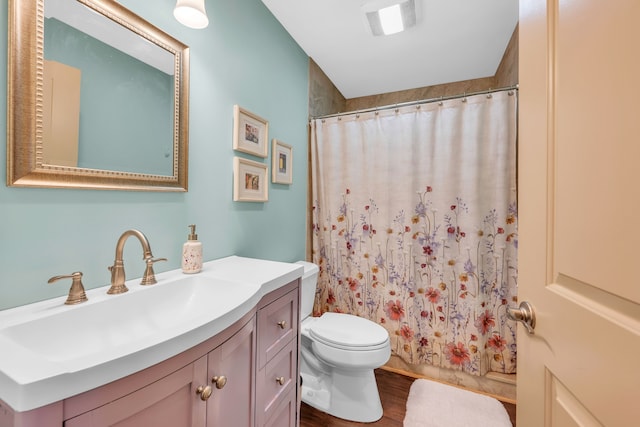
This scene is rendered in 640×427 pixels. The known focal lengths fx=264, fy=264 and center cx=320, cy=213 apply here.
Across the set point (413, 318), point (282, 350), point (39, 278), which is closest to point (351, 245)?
point (413, 318)

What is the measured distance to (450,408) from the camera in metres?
1.60

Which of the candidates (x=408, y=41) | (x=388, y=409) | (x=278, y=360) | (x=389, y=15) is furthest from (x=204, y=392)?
(x=408, y=41)

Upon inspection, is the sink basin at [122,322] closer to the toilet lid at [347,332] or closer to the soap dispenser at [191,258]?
the soap dispenser at [191,258]

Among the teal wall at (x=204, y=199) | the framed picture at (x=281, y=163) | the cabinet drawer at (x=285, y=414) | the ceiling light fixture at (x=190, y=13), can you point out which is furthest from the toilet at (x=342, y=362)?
the ceiling light fixture at (x=190, y=13)

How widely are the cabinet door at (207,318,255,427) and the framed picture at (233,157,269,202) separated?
76cm

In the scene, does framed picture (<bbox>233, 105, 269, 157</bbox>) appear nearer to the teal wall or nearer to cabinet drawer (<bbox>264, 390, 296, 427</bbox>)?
the teal wall

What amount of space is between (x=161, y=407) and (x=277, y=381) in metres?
0.60

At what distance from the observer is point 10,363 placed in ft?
1.41

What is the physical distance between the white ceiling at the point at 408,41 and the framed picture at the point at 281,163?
84 centimetres

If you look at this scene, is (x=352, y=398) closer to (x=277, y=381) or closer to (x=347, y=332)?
(x=347, y=332)

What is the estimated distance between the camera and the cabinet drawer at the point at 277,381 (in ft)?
3.15

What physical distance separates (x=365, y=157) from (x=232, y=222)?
117 centimetres

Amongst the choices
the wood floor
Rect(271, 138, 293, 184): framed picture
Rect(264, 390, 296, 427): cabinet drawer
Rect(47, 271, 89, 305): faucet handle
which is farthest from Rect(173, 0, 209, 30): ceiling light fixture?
the wood floor

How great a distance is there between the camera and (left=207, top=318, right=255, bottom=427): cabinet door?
67 cm
